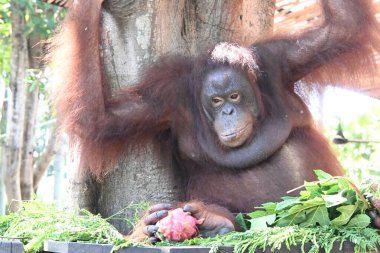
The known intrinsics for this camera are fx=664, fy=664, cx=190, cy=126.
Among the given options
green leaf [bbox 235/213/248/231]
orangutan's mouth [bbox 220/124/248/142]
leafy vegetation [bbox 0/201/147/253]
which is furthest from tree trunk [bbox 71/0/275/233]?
green leaf [bbox 235/213/248/231]

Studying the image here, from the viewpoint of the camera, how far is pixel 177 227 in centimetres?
263

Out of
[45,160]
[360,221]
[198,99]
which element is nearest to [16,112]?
[45,160]

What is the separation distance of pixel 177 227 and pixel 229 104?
1.01m

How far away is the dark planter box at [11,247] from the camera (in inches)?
105

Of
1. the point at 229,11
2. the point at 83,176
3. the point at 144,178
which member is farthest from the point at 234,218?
the point at 229,11

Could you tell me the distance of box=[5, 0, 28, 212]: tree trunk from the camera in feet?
24.7

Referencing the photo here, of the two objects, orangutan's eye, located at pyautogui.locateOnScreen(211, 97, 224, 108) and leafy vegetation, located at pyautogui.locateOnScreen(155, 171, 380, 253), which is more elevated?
orangutan's eye, located at pyautogui.locateOnScreen(211, 97, 224, 108)

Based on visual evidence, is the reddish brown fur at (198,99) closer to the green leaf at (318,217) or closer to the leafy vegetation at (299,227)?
the leafy vegetation at (299,227)

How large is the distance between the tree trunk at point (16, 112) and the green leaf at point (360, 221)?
5.43 m

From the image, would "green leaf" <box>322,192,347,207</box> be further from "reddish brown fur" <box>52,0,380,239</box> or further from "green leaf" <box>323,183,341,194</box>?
"reddish brown fur" <box>52,0,380,239</box>

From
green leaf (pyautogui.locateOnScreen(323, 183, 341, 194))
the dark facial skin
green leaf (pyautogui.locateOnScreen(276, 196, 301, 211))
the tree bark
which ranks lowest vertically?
green leaf (pyautogui.locateOnScreen(276, 196, 301, 211))

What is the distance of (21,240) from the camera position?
2869mm

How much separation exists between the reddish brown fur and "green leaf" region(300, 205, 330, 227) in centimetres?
84

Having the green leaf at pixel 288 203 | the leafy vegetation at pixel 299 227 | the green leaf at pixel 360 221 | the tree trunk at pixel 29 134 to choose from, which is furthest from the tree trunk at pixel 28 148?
the green leaf at pixel 360 221
